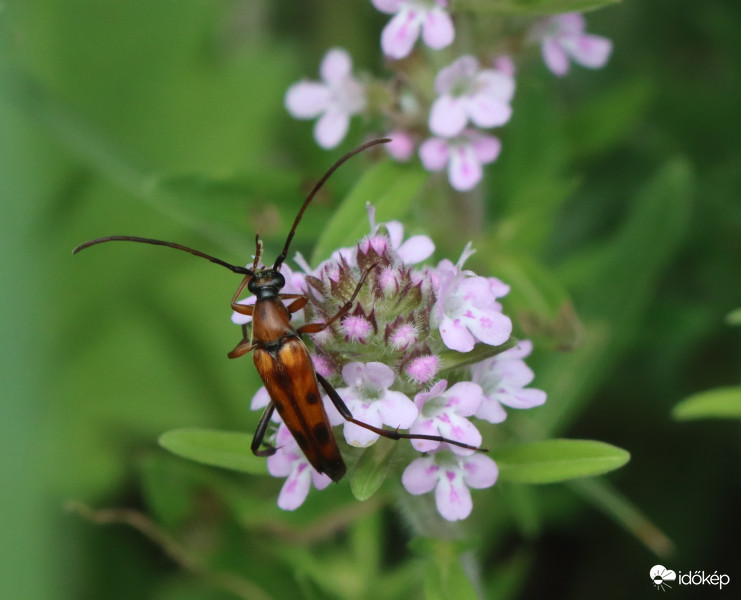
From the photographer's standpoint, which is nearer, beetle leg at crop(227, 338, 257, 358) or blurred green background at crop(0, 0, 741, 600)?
beetle leg at crop(227, 338, 257, 358)

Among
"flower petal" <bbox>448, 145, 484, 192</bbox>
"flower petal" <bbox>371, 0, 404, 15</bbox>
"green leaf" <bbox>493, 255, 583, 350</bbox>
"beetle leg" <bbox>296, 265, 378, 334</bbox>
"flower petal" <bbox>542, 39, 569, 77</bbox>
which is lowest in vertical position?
"beetle leg" <bbox>296, 265, 378, 334</bbox>

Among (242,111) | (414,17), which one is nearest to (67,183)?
(242,111)

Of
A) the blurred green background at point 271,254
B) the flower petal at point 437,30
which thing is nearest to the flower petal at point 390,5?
the flower petal at point 437,30

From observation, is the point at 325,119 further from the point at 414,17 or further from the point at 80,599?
the point at 80,599

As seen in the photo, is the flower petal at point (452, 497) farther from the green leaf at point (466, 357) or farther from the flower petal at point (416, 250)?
the flower petal at point (416, 250)

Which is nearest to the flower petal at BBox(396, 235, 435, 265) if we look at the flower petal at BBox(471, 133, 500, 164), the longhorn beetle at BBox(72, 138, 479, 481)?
the longhorn beetle at BBox(72, 138, 479, 481)

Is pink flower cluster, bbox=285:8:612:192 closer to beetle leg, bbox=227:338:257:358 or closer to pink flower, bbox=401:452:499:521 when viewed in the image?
beetle leg, bbox=227:338:257:358
